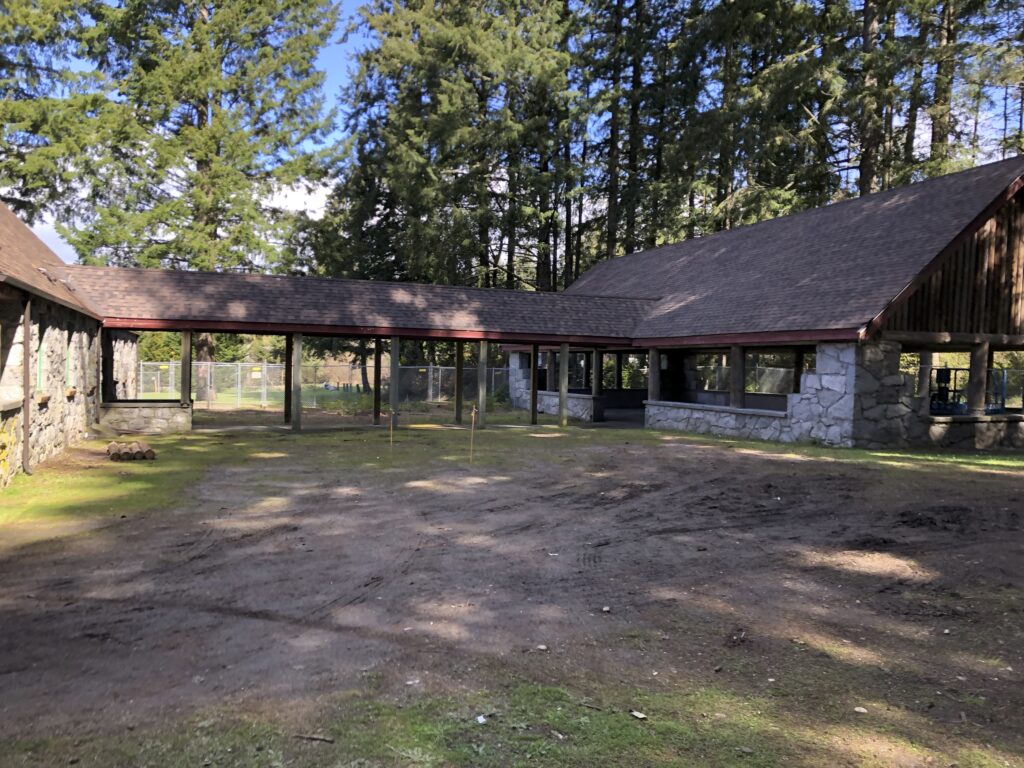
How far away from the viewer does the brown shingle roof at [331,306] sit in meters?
Answer: 16.7

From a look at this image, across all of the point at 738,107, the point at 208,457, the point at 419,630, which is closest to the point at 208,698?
the point at 419,630

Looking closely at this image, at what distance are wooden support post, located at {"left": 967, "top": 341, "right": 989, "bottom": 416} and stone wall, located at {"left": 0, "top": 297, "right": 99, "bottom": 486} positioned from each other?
1832 centimetres

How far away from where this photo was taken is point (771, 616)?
196 inches

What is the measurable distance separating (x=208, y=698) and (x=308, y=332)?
48.2 feet

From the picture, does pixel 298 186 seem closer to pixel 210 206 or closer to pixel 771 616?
pixel 210 206

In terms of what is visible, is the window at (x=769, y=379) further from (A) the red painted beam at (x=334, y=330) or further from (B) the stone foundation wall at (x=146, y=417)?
(B) the stone foundation wall at (x=146, y=417)

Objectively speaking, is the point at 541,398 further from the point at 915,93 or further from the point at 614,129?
the point at 915,93

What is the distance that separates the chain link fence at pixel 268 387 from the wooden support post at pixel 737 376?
12426 mm

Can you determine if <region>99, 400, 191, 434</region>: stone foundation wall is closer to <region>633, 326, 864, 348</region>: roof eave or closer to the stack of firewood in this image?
the stack of firewood

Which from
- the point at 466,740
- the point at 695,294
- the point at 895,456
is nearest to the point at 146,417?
the point at 695,294

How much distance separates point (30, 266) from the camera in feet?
38.7

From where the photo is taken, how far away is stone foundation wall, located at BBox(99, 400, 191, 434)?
16.3 meters

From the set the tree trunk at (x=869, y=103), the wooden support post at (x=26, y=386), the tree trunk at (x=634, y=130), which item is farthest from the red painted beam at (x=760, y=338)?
the tree trunk at (x=634, y=130)

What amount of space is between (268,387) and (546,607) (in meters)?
25.3
